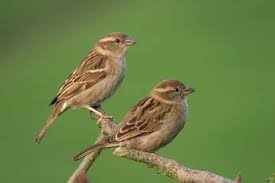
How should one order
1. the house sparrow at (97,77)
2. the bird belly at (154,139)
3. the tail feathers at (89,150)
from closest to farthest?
the tail feathers at (89,150) < the bird belly at (154,139) < the house sparrow at (97,77)

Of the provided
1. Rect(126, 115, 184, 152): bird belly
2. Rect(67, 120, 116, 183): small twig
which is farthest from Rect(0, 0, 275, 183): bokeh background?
Rect(67, 120, 116, 183): small twig

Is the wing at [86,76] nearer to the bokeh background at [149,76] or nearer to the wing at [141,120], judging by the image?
the wing at [141,120]

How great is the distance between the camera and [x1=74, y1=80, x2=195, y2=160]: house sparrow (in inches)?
235

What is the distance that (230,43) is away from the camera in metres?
21.8

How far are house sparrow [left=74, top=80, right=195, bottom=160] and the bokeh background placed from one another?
6949 mm

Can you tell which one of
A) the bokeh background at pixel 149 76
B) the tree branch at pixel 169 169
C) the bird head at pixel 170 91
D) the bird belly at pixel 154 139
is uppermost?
the tree branch at pixel 169 169

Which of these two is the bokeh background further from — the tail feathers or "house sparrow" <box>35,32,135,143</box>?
the tail feathers

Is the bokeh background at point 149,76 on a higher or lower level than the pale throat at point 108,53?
lower

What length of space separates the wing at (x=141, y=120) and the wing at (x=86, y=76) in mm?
2062

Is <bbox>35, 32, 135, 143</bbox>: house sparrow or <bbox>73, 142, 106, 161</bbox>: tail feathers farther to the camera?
<bbox>35, 32, 135, 143</bbox>: house sparrow

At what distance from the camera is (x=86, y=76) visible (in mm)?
8469

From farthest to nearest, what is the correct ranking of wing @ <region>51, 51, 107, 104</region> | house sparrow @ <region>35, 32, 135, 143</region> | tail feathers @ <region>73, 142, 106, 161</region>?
wing @ <region>51, 51, 107, 104</region>
house sparrow @ <region>35, 32, 135, 143</region>
tail feathers @ <region>73, 142, 106, 161</region>

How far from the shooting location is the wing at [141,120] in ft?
19.5

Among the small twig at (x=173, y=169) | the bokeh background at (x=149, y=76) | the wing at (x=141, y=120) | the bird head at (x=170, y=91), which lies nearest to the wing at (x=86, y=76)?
the bird head at (x=170, y=91)
